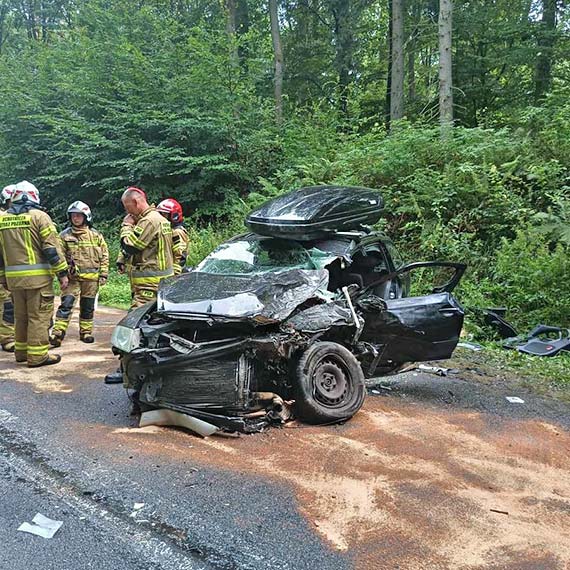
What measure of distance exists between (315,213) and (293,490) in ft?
8.50

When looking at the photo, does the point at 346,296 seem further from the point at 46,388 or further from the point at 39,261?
the point at 39,261

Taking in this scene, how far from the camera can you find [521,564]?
7.95 feet

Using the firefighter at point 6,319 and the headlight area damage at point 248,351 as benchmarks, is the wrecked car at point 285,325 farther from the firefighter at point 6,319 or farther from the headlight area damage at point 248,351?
the firefighter at point 6,319

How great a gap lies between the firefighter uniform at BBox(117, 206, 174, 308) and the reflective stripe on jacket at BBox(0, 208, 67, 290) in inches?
30.7

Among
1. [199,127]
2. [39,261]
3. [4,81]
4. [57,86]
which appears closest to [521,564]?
[39,261]

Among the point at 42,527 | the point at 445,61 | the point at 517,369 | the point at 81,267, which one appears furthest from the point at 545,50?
the point at 42,527

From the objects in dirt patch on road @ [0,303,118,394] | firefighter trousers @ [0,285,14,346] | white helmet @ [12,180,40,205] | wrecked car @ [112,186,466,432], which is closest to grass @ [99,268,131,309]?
dirt patch on road @ [0,303,118,394]

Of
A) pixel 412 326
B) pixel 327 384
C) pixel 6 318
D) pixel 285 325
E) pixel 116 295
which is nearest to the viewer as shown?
pixel 285 325

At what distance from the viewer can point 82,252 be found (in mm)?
6793

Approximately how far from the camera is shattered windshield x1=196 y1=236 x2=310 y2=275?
4895 mm

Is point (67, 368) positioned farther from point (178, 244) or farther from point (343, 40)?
point (343, 40)

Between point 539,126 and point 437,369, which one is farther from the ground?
point 539,126

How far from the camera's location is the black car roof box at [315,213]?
15.8 ft

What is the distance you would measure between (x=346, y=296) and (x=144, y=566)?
9.07ft
